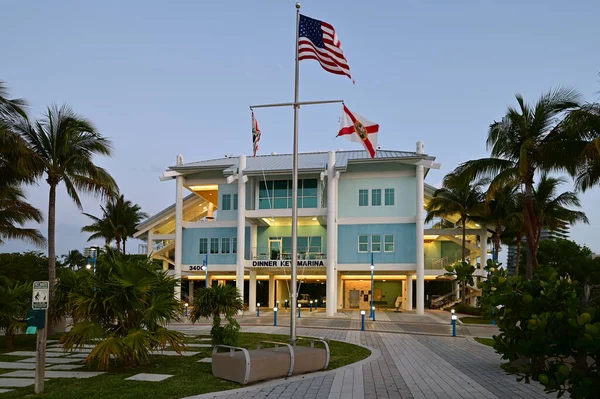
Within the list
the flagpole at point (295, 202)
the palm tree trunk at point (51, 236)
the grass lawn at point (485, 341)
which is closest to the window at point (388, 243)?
the grass lawn at point (485, 341)

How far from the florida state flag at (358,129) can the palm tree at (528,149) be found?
9084mm

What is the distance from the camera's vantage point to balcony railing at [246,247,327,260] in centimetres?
4144

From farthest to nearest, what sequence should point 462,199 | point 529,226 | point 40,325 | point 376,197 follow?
1. point 376,197
2. point 462,199
3. point 529,226
4. point 40,325

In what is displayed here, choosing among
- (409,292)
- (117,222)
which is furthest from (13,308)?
(117,222)

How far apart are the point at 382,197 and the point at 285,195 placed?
7205 mm

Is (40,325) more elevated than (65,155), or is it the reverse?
(65,155)

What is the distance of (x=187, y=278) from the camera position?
5003cm

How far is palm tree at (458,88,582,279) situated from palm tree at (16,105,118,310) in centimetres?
1703

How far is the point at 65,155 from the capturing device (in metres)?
22.3

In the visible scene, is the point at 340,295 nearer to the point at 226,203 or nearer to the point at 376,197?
the point at 376,197

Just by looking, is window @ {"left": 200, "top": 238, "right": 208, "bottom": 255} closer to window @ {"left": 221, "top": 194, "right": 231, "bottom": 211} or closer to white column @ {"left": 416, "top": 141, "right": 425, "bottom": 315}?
window @ {"left": 221, "top": 194, "right": 231, "bottom": 211}

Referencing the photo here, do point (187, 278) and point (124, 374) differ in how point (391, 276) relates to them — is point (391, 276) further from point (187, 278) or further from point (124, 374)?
point (124, 374)

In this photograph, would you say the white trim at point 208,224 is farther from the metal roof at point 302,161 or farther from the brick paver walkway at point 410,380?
the brick paver walkway at point 410,380

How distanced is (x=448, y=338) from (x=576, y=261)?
15.9m
